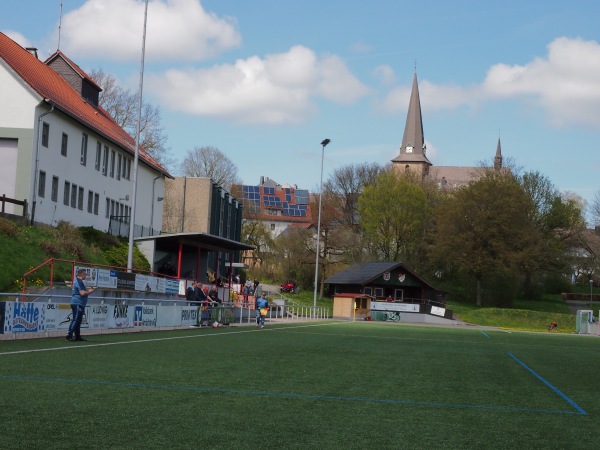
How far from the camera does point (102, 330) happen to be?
2523 centimetres

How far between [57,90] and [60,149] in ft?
17.8

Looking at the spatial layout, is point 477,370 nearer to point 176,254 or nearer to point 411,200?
point 176,254

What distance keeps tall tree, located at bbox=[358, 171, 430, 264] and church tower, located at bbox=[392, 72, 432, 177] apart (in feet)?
181

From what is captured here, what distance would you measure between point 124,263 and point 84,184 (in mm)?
5957

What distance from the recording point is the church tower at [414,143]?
143 meters

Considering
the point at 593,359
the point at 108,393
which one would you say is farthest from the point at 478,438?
the point at 593,359

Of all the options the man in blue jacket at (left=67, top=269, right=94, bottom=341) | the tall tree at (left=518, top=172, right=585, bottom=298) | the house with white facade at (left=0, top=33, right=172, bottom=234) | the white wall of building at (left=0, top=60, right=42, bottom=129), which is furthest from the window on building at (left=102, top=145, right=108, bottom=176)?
the tall tree at (left=518, top=172, right=585, bottom=298)

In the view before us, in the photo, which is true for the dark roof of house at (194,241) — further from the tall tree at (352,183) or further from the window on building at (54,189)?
the tall tree at (352,183)

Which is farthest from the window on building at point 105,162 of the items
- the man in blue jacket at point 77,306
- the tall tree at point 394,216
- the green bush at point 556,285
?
the green bush at point 556,285

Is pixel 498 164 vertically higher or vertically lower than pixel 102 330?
higher

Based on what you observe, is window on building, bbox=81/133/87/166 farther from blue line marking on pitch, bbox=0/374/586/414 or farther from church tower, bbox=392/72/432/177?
church tower, bbox=392/72/432/177

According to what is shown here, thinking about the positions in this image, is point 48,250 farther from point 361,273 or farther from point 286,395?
point 361,273

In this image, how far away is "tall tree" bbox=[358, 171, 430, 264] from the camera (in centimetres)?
8575

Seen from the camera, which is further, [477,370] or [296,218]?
[296,218]
